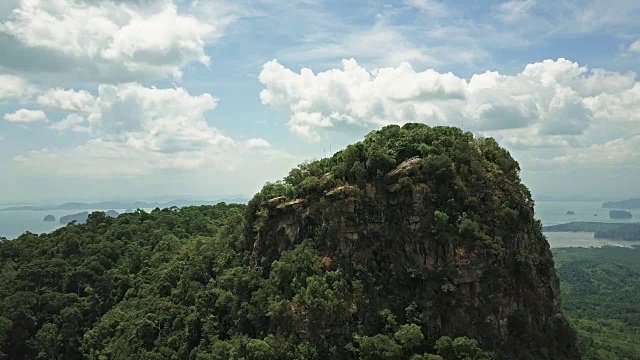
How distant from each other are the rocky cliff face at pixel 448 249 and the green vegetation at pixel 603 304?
16873mm

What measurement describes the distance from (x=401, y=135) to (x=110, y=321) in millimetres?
30837

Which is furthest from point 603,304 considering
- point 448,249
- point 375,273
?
point 375,273

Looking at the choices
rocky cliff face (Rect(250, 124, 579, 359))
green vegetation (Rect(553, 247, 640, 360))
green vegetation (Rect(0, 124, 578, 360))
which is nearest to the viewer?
green vegetation (Rect(0, 124, 578, 360))

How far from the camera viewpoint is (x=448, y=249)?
3319 centimetres

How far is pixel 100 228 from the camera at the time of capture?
65000mm

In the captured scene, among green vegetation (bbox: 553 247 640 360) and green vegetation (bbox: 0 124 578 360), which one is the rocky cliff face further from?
green vegetation (bbox: 553 247 640 360)

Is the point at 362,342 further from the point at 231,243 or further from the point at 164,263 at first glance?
the point at 164,263

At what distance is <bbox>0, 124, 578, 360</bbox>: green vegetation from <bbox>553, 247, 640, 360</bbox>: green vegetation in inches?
736

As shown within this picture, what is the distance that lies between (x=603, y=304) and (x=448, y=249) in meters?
106

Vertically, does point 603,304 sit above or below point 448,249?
below

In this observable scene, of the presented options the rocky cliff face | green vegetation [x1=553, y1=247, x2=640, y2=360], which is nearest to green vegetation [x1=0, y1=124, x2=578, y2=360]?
the rocky cliff face

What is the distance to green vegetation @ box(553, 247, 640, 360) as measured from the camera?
7281 cm

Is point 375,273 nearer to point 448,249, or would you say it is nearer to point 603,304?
point 448,249

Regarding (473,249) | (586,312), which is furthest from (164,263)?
(586,312)
